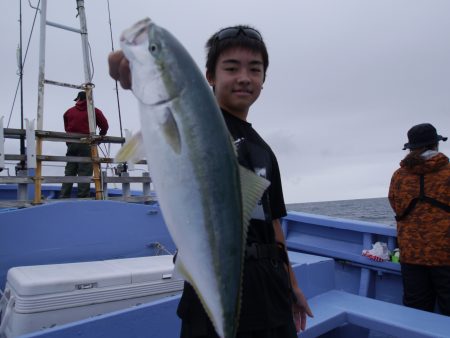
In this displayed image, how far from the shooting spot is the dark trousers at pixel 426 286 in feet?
12.8

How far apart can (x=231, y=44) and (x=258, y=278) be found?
45.9 inches

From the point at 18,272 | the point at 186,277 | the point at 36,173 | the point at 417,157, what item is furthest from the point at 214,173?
the point at 36,173

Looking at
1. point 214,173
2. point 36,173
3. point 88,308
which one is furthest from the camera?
point 36,173

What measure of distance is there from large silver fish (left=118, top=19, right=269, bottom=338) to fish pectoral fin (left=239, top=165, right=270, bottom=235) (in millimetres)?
73

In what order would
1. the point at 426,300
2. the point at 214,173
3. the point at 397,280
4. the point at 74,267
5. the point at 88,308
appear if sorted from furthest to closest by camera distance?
the point at 397,280
the point at 426,300
the point at 74,267
the point at 88,308
the point at 214,173

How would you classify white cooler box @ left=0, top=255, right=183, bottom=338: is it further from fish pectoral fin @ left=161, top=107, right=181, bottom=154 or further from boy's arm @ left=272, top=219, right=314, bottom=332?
fish pectoral fin @ left=161, top=107, right=181, bottom=154

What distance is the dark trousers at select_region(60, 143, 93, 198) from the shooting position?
8.23 m

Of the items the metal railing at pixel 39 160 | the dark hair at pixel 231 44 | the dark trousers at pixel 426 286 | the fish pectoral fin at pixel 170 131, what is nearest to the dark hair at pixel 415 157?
the dark trousers at pixel 426 286

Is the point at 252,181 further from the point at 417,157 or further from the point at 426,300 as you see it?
the point at 426,300

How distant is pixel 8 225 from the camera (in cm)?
372

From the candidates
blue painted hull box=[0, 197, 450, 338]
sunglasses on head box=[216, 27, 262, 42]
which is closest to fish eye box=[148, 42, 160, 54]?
sunglasses on head box=[216, 27, 262, 42]

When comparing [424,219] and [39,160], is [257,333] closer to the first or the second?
[424,219]

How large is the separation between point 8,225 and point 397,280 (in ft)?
15.3

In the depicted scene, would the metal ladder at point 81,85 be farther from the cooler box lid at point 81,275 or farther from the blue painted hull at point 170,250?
the cooler box lid at point 81,275
